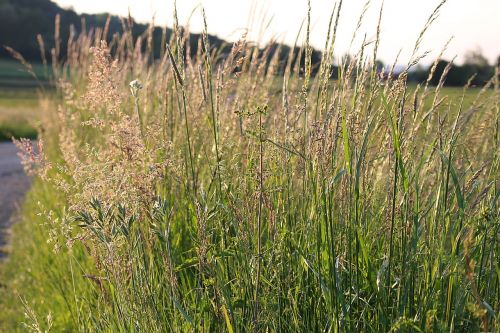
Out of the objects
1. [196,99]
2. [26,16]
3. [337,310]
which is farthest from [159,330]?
[26,16]

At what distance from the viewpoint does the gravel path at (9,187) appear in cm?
783

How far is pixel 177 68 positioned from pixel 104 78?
352 mm

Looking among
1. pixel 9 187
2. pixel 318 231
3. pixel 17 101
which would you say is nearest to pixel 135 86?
pixel 318 231

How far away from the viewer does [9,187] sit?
416 inches

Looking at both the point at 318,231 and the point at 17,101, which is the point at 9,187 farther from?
the point at 17,101

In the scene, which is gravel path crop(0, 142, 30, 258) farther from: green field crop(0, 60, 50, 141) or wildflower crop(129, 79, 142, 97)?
wildflower crop(129, 79, 142, 97)

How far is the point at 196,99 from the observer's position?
4.18 m

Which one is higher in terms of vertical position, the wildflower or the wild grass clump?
the wildflower

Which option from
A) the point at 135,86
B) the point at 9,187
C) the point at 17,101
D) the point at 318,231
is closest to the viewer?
the point at 318,231

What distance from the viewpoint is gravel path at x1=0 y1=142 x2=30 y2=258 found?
783 cm

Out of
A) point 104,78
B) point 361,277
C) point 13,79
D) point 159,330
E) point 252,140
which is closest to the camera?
point 159,330

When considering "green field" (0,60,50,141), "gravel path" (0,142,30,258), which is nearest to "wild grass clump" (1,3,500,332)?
"gravel path" (0,142,30,258)

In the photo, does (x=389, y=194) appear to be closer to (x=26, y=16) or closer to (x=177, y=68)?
(x=177, y=68)

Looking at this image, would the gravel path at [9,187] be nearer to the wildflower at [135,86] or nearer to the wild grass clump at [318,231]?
the wildflower at [135,86]
